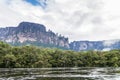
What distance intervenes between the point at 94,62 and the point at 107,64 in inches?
361

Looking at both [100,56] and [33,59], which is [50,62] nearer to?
[33,59]

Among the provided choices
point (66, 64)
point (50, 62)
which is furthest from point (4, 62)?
point (66, 64)

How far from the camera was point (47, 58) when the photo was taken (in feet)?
595

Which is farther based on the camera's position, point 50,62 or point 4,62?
point 50,62

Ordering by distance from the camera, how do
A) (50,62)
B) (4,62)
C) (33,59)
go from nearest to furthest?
(4,62) → (33,59) → (50,62)

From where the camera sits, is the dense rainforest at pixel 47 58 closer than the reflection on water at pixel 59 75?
No

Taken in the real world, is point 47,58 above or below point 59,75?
above

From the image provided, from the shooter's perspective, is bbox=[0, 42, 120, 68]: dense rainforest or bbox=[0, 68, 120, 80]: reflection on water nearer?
bbox=[0, 68, 120, 80]: reflection on water

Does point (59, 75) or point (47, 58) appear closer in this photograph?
point (59, 75)

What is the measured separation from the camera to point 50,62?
179 meters

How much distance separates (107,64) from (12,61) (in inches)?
2683

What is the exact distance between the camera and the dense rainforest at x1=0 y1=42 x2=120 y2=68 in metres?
155

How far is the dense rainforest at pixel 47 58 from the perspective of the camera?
509ft

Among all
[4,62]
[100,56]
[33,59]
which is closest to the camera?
[4,62]
